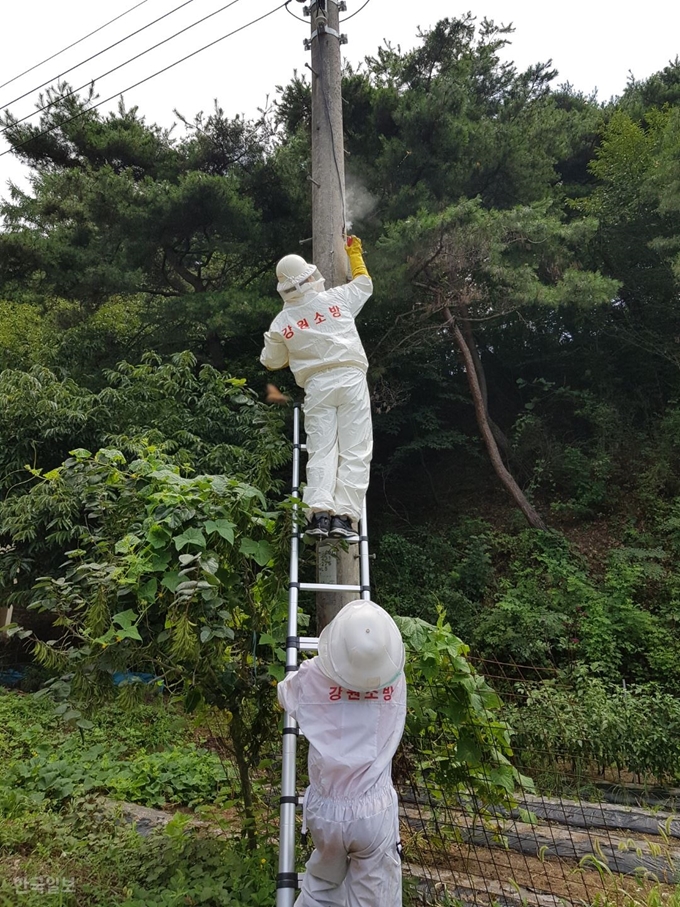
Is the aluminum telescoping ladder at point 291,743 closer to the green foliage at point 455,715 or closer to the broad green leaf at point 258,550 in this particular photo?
the broad green leaf at point 258,550

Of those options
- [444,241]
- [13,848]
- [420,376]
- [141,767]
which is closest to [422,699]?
[13,848]

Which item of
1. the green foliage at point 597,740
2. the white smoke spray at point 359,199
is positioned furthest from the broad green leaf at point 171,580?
the white smoke spray at point 359,199

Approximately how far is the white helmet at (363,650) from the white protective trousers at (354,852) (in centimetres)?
39

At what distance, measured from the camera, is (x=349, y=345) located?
13.0 ft

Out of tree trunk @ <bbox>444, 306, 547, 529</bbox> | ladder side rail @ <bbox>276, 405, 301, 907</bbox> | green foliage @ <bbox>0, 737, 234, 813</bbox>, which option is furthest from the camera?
tree trunk @ <bbox>444, 306, 547, 529</bbox>

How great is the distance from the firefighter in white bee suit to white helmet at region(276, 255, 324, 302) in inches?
83.6

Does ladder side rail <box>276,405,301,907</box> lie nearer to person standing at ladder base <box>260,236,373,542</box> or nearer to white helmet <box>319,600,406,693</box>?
person standing at ladder base <box>260,236,373,542</box>

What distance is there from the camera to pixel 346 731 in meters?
2.45

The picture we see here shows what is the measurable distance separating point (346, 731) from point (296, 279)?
2.52 meters

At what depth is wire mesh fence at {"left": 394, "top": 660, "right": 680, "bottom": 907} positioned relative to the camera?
3527 mm

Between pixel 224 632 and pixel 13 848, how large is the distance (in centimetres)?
221

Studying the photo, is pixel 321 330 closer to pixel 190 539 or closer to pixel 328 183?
pixel 328 183

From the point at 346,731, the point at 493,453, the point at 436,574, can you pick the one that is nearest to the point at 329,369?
the point at 346,731

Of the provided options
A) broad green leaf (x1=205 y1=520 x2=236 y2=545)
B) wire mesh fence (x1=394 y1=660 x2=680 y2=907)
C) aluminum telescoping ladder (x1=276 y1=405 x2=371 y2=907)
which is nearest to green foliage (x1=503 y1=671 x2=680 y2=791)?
wire mesh fence (x1=394 y1=660 x2=680 y2=907)
